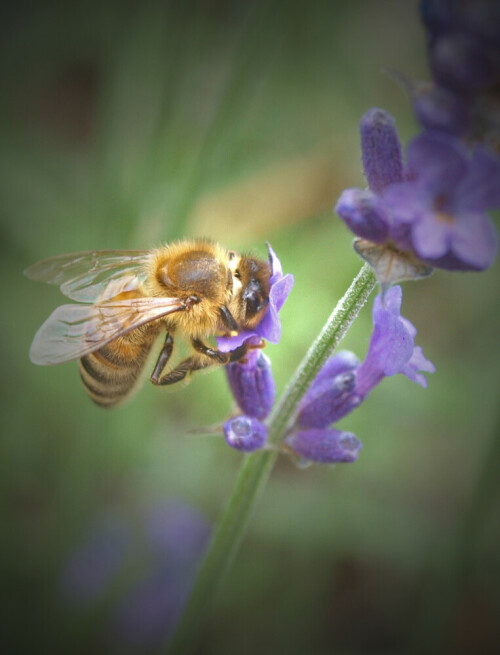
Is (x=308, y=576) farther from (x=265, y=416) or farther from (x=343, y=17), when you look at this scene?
(x=343, y=17)

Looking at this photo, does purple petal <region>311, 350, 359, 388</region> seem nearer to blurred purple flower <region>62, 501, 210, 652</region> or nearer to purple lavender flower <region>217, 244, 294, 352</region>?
purple lavender flower <region>217, 244, 294, 352</region>

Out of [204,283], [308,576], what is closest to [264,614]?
[308,576]

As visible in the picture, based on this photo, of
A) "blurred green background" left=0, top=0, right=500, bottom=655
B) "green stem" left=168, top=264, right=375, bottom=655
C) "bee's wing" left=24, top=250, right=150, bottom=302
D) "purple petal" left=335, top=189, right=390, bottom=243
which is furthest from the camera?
"blurred green background" left=0, top=0, right=500, bottom=655

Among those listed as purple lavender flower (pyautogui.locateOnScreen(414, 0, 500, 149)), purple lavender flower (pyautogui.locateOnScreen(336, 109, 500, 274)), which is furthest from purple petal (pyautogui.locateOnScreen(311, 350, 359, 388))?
purple lavender flower (pyautogui.locateOnScreen(414, 0, 500, 149))

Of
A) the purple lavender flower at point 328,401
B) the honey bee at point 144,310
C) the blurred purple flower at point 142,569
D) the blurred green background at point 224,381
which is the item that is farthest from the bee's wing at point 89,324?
the blurred purple flower at point 142,569

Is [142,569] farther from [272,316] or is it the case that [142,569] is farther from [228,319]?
[272,316]

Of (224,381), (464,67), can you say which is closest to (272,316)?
(464,67)
